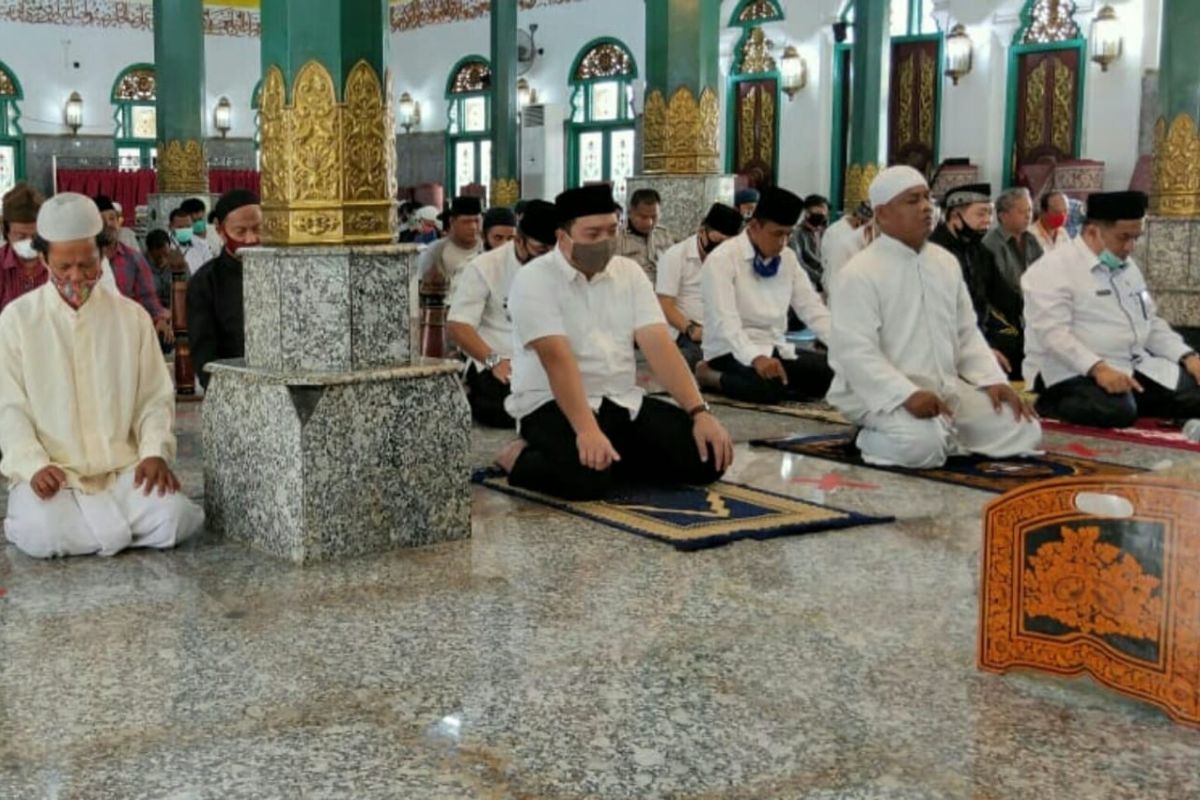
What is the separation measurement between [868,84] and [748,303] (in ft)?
16.3

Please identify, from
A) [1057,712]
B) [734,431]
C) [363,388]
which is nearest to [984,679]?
[1057,712]

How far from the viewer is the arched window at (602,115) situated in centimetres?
1659

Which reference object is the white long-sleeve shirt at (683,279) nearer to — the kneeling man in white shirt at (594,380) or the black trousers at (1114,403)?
the black trousers at (1114,403)

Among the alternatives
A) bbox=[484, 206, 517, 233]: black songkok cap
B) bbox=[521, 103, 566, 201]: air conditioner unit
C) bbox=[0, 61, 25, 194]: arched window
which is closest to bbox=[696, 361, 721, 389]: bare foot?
bbox=[484, 206, 517, 233]: black songkok cap

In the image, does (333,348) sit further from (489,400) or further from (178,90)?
(178,90)

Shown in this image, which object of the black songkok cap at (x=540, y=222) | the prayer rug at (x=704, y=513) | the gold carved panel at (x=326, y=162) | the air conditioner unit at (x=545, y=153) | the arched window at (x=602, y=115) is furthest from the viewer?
the air conditioner unit at (x=545, y=153)

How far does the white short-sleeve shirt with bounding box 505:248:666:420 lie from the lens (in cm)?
401

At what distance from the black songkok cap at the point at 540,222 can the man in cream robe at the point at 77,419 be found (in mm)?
Result: 1711

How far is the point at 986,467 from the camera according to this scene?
4547 mm

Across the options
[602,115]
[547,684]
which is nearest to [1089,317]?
[547,684]

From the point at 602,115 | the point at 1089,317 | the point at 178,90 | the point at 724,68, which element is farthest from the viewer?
the point at 602,115

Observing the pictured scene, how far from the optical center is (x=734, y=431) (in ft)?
17.5

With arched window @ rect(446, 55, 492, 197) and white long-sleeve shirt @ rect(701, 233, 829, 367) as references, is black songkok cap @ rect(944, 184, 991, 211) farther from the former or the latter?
arched window @ rect(446, 55, 492, 197)

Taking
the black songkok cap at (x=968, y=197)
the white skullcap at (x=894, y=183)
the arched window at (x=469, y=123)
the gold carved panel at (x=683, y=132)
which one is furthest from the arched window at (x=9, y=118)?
the white skullcap at (x=894, y=183)
